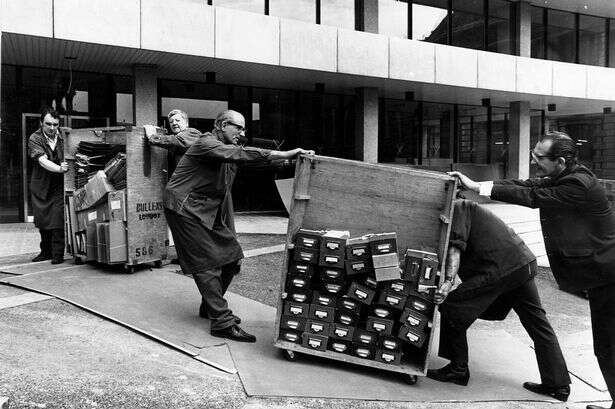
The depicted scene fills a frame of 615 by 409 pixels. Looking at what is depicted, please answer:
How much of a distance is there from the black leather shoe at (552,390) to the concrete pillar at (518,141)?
17161 mm

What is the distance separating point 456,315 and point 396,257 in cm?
66

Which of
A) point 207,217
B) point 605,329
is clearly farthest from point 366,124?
point 605,329

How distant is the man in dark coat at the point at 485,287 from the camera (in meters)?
4.39

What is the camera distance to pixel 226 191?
5.22 m

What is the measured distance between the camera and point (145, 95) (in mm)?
13188

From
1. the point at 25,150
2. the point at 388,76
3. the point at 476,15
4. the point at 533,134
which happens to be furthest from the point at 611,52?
the point at 25,150

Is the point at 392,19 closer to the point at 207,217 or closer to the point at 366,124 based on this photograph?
the point at 366,124

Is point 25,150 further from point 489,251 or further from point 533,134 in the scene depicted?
point 533,134

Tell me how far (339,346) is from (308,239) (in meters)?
0.86

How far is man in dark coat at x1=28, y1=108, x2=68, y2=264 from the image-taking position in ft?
23.0

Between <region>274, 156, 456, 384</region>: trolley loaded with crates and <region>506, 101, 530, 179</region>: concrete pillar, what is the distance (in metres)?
17.4

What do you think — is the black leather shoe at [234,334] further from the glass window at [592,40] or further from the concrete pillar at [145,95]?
the glass window at [592,40]

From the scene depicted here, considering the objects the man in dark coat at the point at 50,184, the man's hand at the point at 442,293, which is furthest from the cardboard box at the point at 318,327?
the man in dark coat at the point at 50,184

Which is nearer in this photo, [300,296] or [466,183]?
[466,183]
